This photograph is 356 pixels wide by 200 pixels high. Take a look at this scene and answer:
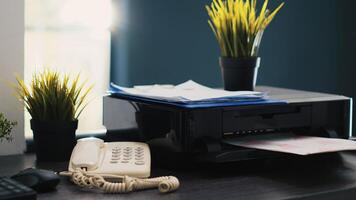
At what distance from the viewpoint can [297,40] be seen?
2.27m

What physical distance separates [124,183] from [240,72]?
56cm

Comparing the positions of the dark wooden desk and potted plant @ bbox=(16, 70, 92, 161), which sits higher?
potted plant @ bbox=(16, 70, 92, 161)

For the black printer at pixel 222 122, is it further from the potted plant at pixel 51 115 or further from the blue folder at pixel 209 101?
the potted plant at pixel 51 115

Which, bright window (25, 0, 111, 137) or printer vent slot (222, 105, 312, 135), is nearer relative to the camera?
printer vent slot (222, 105, 312, 135)

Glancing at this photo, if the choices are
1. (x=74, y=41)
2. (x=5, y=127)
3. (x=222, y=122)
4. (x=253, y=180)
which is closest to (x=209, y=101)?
(x=222, y=122)

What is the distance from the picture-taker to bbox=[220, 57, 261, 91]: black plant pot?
152 cm

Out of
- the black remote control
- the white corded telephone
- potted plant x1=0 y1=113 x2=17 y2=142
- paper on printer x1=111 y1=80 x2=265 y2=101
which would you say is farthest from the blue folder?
the black remote control

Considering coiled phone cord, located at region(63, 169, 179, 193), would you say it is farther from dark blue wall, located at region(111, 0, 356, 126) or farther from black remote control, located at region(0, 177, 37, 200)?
dark blue wall, located at region(111, 0, 356, 126)

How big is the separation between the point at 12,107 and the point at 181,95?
451 mm

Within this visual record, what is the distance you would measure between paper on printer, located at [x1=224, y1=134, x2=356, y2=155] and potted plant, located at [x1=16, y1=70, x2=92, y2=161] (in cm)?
38

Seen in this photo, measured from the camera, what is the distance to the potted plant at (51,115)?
1.35 m

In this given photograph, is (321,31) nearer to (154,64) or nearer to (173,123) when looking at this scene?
(154,64)

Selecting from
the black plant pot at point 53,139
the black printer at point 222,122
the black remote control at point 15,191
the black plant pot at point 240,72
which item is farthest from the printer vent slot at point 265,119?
the black remote control at point 15,191

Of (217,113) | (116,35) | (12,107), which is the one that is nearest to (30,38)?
(116,35)
